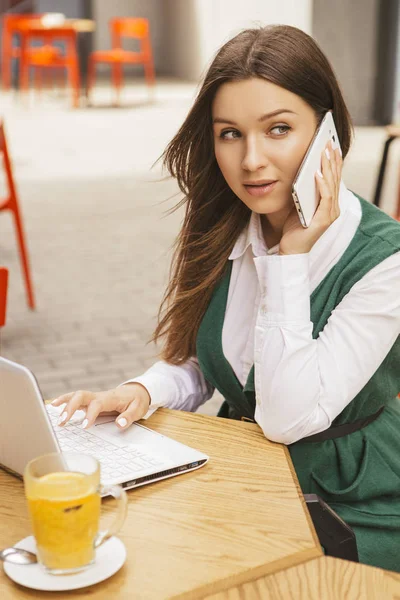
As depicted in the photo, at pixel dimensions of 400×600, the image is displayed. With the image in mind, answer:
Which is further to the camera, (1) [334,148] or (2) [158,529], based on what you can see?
(1) [334,148]

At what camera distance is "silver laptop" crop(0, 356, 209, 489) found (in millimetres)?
1145

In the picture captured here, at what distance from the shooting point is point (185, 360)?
1.81 metres

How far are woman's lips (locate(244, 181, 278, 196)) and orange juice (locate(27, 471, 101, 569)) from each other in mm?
721

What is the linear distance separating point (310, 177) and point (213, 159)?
0.94 feet

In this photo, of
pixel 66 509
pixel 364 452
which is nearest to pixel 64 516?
pixel 66 509

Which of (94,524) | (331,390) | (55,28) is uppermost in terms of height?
(94,524)

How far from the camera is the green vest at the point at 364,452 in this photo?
5.07 ft

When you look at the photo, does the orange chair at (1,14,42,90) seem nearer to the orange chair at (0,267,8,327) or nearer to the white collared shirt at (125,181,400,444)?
the orange chair at (0,267,8,327)

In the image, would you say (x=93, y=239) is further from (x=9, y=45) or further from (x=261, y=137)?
(x=9, y=45)

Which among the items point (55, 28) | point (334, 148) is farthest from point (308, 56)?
point (55, 28)

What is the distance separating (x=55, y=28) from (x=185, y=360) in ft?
38.2

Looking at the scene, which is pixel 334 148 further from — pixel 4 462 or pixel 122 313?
pixel 122 313

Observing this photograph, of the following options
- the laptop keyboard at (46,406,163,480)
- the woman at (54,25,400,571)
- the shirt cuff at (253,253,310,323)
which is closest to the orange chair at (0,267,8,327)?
the woman at (54,25,400,571)

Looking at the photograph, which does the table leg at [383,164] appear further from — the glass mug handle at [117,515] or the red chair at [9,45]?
the red chair at [9,45]
